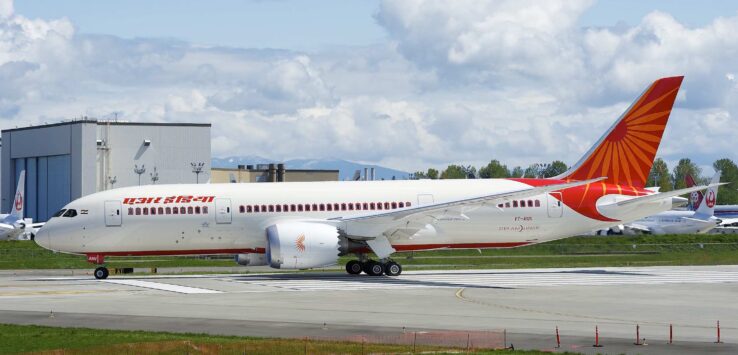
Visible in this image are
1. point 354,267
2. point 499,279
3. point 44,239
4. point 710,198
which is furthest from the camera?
point 710,198

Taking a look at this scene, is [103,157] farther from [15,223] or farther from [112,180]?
[15,223]

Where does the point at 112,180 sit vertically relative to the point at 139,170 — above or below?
below

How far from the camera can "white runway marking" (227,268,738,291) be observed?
4197 cm

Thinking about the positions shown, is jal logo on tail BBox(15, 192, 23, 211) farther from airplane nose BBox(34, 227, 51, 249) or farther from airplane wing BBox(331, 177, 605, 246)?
airplane wing BBox(331, 177, 605, 246)

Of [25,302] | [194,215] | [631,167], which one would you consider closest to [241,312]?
[25,302]

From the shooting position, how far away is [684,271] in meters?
50.8

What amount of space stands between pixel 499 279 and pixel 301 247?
8.62 metres

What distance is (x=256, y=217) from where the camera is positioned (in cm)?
4694

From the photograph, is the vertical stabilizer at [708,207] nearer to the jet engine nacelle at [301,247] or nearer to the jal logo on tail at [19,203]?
the jal logo on tail at [19,203]

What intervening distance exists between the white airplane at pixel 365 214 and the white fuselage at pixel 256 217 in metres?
0.04

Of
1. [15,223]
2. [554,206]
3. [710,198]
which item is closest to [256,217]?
[554,206]

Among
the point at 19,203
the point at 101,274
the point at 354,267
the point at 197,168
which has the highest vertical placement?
the point at 197,168

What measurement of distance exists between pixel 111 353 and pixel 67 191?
122407mm

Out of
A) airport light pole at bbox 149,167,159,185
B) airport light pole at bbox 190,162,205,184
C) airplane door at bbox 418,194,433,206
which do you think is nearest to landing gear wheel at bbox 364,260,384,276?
airplane door at bbox 418,194,433,206
